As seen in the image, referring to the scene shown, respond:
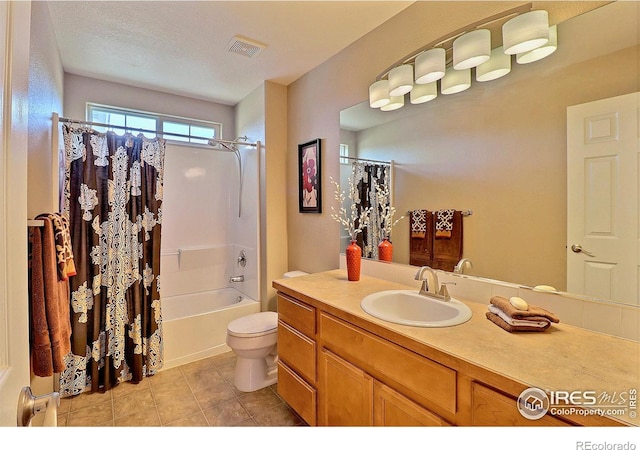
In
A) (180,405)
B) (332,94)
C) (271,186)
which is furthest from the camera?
(271,186)

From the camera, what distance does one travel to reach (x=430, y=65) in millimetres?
1661

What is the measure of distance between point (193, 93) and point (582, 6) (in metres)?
3.20

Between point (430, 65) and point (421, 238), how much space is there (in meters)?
0.99

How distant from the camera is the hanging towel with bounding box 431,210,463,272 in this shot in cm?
161

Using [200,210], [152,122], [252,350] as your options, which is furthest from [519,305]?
[152,122]

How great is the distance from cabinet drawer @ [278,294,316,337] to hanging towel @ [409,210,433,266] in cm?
71

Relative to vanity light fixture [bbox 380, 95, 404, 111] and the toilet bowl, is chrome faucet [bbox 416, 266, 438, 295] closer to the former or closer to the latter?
vanity light fixture [bbox 380, 95, 404, 111]

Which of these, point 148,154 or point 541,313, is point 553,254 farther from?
point 148,154

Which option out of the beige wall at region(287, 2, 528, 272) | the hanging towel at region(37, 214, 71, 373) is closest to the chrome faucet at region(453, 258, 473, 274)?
the beige wall at region(287, 2, 528, 272)

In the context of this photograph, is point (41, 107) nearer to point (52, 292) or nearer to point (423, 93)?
point (52, 292)

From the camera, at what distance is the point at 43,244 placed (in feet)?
4.23

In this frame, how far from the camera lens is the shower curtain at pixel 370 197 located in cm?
206
